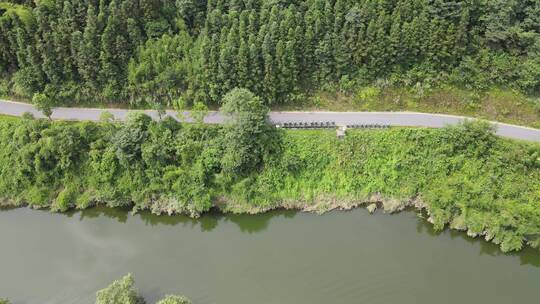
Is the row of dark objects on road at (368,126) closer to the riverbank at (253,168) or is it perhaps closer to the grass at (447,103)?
the riverbank at (253,168)

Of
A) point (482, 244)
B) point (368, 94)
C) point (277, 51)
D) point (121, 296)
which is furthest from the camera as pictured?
point (368, 94)

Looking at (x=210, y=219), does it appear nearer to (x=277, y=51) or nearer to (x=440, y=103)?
(x=277, y=51)

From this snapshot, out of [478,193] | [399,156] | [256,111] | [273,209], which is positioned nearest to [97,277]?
[273,209]

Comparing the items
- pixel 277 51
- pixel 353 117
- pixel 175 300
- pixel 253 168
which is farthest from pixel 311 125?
pixel 175 300

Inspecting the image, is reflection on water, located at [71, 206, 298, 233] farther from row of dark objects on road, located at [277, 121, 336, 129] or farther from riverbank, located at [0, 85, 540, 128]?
riverbank, located at [0, 85, 540, 128]

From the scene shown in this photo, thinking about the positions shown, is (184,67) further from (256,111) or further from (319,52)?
(319,52)

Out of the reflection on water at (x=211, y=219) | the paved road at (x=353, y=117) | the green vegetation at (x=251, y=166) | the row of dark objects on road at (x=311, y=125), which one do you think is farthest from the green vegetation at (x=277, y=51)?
the reflection on water at (x=211, y=219)
